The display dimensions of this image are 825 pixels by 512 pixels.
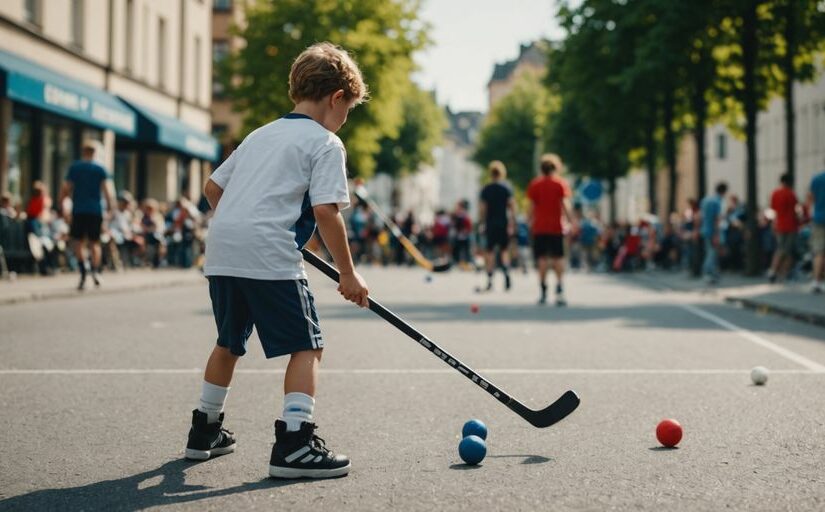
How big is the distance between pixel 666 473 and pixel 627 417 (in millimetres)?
1571

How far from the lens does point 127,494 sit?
461 centimetres

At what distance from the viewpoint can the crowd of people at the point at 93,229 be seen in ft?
53.6

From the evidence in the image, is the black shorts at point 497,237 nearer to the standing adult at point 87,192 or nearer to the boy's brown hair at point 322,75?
the standing adult at point 87,192

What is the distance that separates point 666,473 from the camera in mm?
5047

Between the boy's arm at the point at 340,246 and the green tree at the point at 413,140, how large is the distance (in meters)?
74.0

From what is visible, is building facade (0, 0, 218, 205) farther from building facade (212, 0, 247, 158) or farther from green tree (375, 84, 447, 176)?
green tree (375, 84, 447, 176)

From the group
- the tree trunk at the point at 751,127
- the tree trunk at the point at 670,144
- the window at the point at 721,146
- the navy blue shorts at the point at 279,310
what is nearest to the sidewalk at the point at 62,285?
the navy blue shorts at the point at 279,310

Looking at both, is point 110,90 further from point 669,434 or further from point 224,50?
point 669,434

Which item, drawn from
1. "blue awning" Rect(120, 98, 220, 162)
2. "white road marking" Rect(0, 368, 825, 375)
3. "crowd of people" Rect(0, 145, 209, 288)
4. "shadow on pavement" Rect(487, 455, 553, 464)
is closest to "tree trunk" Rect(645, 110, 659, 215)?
"blue awning" Rect(120, 98, 220, 162)

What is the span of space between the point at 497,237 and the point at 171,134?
46.2 feet

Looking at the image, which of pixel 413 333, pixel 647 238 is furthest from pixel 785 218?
pixel 413 333

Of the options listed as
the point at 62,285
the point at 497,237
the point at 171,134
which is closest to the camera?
the point at 62,285

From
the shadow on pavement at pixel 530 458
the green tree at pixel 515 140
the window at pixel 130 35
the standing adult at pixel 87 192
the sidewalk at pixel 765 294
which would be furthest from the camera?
the green tree at pixel 515 140

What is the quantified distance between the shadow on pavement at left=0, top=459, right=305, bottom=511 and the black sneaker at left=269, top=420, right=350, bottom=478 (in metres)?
0.05
